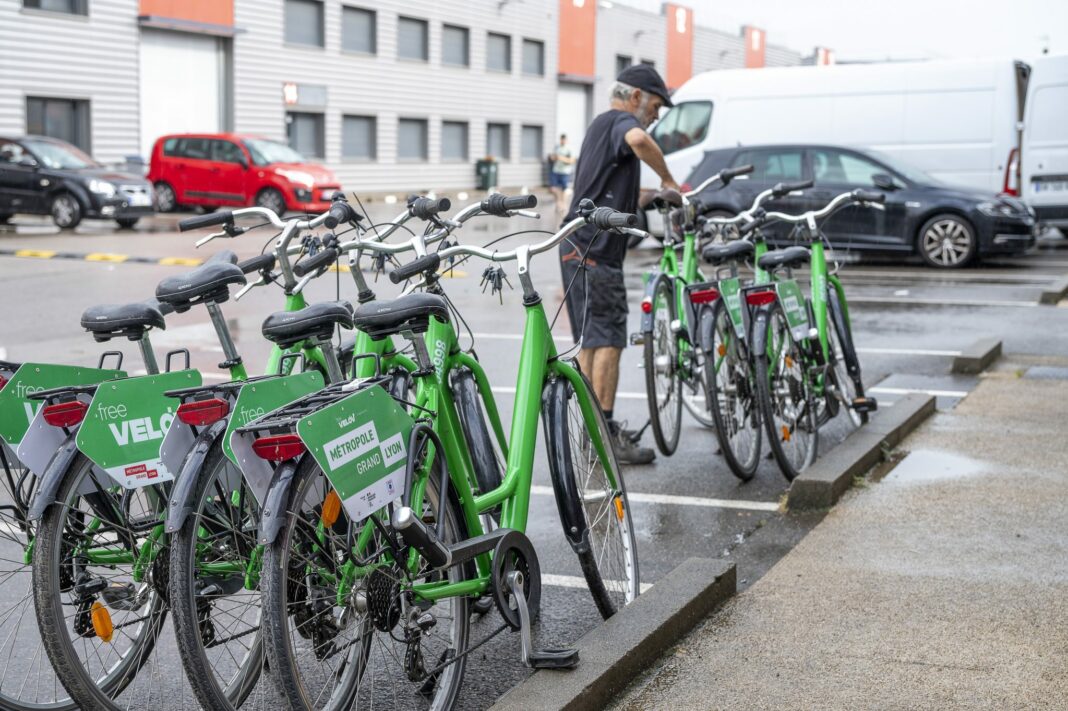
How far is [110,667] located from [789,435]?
370 centimetres

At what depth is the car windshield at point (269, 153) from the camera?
2652cm

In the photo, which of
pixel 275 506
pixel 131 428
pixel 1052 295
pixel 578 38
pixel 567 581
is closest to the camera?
pixel 275 506

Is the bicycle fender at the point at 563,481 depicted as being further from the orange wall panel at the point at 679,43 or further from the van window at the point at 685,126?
the orange wall panel at the point at 679,43

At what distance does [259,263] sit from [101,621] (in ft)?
5.10

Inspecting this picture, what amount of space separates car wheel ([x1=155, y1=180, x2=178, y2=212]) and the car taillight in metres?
16.3

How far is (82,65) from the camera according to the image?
30078 mm

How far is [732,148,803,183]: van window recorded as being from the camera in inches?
690

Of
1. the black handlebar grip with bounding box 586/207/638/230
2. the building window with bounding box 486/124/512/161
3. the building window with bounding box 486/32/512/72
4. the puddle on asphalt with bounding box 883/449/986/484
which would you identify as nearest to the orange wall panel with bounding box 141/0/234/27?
the building window with bounding box 486/32/512/72

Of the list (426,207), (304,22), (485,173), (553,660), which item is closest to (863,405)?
(426,207)

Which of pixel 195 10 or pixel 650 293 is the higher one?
pixel 195 10

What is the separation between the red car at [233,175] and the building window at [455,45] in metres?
15.7

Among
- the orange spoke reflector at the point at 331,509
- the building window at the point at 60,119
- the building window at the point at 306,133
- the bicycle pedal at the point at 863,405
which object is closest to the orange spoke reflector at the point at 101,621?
the orange spoke reflector at the point at 331,509

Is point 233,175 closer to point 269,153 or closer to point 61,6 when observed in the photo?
point 269,153

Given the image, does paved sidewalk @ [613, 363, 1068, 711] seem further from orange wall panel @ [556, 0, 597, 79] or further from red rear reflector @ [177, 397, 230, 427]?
orange wall panel @ [556, 0, 597, 79]
